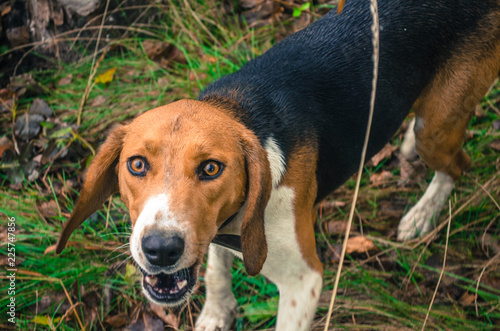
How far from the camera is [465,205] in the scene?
346 centimetres

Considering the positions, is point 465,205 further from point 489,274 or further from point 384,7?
point 384,7

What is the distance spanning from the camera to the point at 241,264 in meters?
3.43

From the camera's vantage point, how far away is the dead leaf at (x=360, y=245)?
3572 mm

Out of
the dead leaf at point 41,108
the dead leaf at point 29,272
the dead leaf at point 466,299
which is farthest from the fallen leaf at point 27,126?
the dead leaf at point 466,299

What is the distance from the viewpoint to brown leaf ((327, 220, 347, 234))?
3.71 meters

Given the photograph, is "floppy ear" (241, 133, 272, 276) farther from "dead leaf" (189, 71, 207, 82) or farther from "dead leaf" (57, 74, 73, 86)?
"dead leaf" (57, 74, 73, 86)

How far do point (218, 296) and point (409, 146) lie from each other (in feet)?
6.72

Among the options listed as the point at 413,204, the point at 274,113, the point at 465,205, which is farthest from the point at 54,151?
the point at 465,205

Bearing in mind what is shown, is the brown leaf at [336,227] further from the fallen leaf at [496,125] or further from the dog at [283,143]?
the fallen leaf at [496,125]

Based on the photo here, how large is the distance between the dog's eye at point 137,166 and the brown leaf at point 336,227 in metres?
2.01

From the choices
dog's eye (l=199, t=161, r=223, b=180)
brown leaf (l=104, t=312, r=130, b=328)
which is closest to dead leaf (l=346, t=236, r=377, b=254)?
brown leaf (l=104, t=312, r=130, b=328)

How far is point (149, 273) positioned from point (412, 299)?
2079mm

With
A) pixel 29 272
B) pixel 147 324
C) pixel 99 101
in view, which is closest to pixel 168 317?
pixel 147 324

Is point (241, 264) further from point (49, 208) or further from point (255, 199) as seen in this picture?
point (49, 208)
